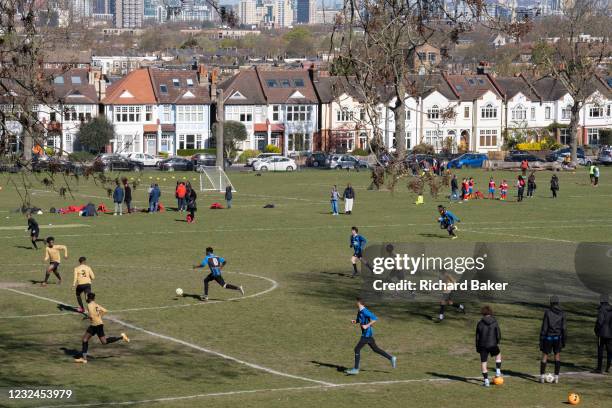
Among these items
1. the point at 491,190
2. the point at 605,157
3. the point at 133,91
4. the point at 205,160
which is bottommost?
the point at 491,190

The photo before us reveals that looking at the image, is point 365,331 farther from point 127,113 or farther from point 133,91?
point 133,91

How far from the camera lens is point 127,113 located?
12356 cm

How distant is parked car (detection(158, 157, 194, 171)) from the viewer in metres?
99.6

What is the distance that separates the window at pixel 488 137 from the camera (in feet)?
440

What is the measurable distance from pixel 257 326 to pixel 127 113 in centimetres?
9504

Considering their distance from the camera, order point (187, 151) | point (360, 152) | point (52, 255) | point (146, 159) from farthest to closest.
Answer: point (360, 152) → point (187, 151) → point (146, 159) → point (52, 255)

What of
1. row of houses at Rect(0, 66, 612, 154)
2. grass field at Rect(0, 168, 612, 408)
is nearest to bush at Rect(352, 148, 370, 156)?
row of houses at Rect(0, 66, 612, 154)

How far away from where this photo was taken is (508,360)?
1073 inches

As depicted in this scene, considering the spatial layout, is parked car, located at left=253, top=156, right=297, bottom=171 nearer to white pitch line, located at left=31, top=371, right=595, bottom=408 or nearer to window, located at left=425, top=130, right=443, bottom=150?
window, located at left=425, top=130, right=443, bottom=150

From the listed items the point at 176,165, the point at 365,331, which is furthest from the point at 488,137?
the point at 365,331

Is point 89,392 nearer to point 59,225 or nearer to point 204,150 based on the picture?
point 59,225

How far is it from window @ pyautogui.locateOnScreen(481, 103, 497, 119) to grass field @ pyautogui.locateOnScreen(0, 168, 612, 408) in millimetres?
77194

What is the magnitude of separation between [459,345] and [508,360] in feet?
5.93

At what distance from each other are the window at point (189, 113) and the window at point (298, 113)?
9424 mm
